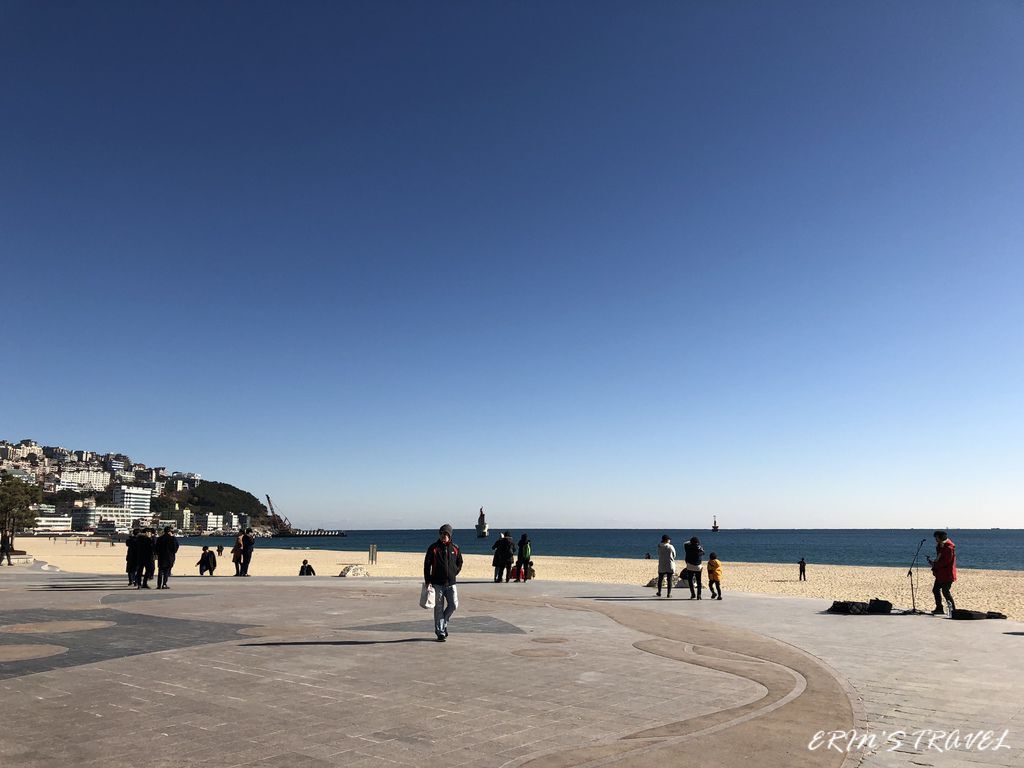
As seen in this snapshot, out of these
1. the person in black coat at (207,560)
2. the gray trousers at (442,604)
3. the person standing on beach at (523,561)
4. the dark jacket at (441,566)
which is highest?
the dark jacket at (441,566)

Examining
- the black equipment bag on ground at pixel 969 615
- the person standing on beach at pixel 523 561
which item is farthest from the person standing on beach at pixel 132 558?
A: the black equipment bag on ground at pixel 969 615

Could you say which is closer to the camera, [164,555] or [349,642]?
[349,642]

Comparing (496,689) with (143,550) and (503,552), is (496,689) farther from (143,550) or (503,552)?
(143,550)

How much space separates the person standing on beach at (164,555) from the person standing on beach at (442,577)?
1337 cm

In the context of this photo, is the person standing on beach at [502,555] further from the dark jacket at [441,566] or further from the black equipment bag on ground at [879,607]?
the dark jacket at [441,566]

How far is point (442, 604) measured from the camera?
39.8ft

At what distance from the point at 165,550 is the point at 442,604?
45.7 ft

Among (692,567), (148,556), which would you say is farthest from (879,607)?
(148,556)

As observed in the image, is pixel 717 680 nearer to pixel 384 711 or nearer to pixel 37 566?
pixel 384 711

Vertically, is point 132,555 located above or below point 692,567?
below

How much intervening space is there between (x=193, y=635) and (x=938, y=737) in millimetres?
11349

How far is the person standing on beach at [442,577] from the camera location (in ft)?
38.7

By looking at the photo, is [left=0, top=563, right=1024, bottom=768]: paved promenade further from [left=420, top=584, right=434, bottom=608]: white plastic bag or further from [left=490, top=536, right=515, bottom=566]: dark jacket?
[left=490, top=536, right=515, bottom=566]: dark jacket

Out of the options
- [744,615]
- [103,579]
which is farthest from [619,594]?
[103,579]
